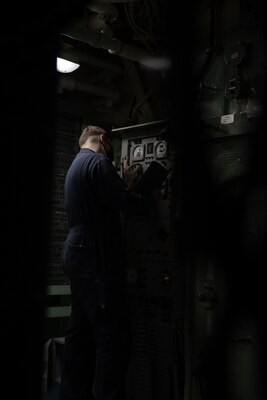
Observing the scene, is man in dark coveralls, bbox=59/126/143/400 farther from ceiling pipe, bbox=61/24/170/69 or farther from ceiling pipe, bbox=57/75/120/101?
ceiling pipe, bbox=57/75/120/101

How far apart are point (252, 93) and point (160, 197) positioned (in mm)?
932

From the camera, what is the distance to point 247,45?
8.89ft

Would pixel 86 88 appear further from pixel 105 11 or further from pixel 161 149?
pixel 161 149

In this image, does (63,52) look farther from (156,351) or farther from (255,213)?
(156,351)

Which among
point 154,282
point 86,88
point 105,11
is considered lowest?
point 154,282

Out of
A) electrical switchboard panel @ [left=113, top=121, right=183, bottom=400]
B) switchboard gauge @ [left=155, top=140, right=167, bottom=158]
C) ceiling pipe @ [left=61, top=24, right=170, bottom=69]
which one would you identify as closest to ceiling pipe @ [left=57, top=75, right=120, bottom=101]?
ceiling pipe @ [left=61, top=24, right=170, bottom=69]

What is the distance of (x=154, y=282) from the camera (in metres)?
3.24

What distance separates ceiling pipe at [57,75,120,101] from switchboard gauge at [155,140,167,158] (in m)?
1.33

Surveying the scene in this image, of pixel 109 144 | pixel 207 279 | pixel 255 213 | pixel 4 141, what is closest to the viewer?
pixel 4 141

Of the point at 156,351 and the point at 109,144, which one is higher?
the point at 109,144

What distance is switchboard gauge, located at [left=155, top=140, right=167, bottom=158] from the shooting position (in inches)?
129

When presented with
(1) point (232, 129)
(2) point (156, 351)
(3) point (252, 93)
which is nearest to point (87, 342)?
(2) point (156, 351)

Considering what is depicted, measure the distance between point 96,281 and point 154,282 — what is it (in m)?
0.45

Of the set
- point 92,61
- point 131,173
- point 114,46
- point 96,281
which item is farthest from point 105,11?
point 96,281
